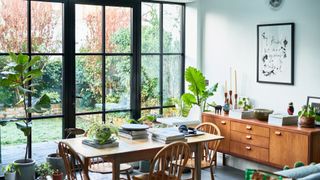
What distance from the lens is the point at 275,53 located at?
19.4 ft

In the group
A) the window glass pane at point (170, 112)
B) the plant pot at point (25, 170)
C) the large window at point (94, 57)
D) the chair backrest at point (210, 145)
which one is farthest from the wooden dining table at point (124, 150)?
the window glass pane at point (170, 112)

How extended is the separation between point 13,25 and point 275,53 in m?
3.30

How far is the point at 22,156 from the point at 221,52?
314cm

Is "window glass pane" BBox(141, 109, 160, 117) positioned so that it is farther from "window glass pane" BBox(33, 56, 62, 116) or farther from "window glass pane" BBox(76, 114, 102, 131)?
"window glass pane" BBox(33, 56, 62, 116)

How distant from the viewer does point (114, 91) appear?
652 centimetres

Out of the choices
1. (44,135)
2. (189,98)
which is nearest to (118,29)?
(189,98)

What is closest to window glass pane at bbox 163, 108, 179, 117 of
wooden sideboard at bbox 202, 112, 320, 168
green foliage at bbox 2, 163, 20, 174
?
wooden sideboard at bbox 202, 112, 320, 168

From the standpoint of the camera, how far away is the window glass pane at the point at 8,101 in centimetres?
555

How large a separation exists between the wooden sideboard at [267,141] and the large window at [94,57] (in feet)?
3.57

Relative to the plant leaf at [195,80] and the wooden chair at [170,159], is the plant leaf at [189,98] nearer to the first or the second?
the plant leaf at [195,80]

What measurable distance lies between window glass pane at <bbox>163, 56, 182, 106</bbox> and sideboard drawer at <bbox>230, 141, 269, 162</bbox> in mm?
1483

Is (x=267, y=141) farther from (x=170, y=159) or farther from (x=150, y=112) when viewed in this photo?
(x=150, y=112)

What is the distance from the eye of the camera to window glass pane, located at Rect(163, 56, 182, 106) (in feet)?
23.4

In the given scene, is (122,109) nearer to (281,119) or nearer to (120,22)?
(120,22)
